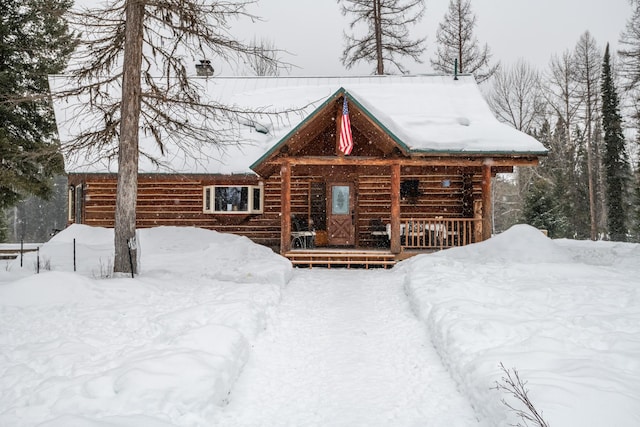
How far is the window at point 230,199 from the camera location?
638 inches

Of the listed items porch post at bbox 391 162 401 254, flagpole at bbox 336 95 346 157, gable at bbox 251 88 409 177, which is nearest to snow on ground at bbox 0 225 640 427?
porch post at bbox 391 162 401 254

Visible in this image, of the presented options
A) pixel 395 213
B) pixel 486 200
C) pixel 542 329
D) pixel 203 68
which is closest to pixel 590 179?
pixel 486 200

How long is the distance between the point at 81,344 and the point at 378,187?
12562mm

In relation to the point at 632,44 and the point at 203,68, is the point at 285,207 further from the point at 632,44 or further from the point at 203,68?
the point at 632,44

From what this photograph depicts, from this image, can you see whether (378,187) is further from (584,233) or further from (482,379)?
(584,233)

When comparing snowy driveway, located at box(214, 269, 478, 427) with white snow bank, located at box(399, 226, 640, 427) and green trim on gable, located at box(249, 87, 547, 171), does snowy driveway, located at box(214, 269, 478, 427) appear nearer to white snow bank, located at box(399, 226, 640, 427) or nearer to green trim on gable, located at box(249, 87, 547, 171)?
white snow bank, located at box(399, 226, 640, 427)

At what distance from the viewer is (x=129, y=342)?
5.73 meters

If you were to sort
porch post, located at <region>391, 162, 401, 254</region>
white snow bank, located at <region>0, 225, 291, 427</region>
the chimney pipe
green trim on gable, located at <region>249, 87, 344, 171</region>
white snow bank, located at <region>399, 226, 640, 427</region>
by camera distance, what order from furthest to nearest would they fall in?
the chimney pipe, porch post, located at <region>391, 162, 401, 254</region>, green trim on gable, located at <region>249, 87, 344, 171</region>, white snow bank, located at <region>0, 225, 291, 427</region>, white snow bank, located at <region>399, 226, 640, 427</region>

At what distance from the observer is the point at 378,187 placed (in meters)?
16.7

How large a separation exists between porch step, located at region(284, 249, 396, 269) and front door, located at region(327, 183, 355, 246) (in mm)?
3280

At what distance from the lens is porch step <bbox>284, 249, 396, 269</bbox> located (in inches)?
494

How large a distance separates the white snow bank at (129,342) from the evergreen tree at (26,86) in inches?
316

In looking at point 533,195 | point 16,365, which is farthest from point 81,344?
point 533,195

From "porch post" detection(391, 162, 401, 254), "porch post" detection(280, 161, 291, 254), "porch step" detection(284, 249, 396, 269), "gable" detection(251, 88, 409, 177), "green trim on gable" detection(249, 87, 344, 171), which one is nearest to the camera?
"green trim on gable" detection(249, 87, 344, 171)
